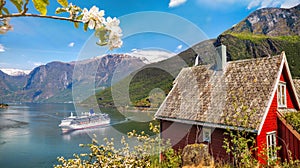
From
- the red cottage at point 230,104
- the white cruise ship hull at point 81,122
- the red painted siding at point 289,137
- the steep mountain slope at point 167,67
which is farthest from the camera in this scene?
the white cruise ship hull at point 81,122

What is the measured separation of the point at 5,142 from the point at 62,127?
20.3 metres

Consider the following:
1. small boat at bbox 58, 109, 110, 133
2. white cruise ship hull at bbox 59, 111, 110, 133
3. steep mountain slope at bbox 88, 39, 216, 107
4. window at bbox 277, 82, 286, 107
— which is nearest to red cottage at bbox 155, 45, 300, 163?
window at bbox 277, 82, 286, 107

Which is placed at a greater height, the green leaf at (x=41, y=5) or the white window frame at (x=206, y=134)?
the green leaf at (x=41, y=5)

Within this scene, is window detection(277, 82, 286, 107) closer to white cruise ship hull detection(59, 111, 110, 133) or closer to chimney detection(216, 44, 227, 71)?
chimney detection(216, 44, 227, 71)

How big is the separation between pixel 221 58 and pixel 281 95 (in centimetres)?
350

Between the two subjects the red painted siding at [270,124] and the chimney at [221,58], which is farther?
the chimney at [221,58]

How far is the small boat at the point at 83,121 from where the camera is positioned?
5917cm

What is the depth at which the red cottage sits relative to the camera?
9.54 meters

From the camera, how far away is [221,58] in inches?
493

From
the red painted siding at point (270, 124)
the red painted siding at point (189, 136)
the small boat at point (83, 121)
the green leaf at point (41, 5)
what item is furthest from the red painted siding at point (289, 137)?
the small boat at point (83, 121)

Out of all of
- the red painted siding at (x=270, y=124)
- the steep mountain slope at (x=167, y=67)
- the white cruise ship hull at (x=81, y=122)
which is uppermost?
the steep mountain slope at (x=167, y=67)

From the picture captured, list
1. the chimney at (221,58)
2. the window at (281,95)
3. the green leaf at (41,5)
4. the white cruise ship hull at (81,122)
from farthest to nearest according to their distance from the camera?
Result: the white cruise ship hull at (81,122) → the chimney at (221,58) → the window at (281,95) → the green leaf at (41,5)

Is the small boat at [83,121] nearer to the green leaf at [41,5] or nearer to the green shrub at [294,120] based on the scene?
the green shrub at [294,120]

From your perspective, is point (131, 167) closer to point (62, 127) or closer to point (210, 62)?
point (210, 62)
